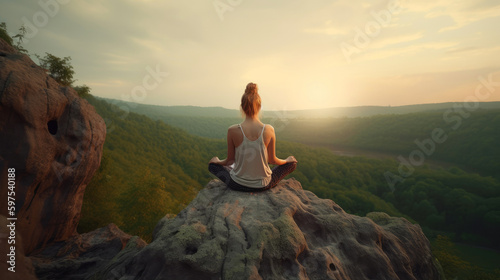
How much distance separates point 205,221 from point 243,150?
1.98m

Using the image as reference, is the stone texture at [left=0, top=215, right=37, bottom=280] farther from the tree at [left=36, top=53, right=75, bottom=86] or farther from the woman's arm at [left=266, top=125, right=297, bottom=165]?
the tree at [left=36, top=53, right=75, bottom=86]

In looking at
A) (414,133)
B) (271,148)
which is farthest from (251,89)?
(414,133)

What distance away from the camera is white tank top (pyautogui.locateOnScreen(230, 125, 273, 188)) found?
18.9 ft

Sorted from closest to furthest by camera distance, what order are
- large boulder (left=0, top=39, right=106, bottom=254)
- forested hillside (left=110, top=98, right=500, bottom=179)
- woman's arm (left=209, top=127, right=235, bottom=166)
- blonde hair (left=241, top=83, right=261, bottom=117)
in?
blonde hair (left=241, top=83, right=261, bottom=117)
woman's arm (left=209, top=127, right=235, bottom=166)
large boulder (left=0, top=39, right=106, bottom=254)
forested hillside (left=110, top=98, right=500, bottom=179)

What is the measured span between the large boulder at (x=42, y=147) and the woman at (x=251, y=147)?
19.8 feet

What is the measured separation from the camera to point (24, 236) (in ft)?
23.8

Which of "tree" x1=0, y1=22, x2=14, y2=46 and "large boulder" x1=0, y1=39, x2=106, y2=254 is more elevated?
"tree" x1=0, y1=22, x2=14, y2=46

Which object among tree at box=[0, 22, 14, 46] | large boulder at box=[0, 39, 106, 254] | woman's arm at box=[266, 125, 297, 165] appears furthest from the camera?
tree at box=[0, 22, 14, 46]

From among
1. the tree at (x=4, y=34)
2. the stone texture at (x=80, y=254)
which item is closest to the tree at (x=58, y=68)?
the tree at (x=4, y=34)

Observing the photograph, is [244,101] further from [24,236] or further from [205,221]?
[24,236]

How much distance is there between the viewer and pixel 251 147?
5.75m

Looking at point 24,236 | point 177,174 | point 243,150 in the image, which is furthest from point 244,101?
point 177,174

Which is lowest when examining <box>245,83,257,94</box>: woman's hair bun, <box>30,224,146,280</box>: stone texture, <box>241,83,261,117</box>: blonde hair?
<box>30,224,146,280</box>: stone texture

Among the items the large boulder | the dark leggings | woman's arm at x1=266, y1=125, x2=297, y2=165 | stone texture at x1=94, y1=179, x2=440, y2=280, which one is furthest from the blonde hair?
the large boulder
